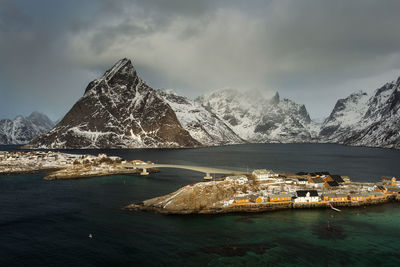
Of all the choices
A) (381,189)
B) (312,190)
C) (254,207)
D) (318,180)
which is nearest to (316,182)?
(318,180)

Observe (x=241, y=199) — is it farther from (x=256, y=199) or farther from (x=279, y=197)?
(x=279, y=197)

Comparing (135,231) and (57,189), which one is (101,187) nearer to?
(57,189)

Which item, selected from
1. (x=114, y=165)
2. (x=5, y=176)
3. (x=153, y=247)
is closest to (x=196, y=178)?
(x=114, y=165)

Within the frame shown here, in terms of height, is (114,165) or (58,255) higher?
(114,165)

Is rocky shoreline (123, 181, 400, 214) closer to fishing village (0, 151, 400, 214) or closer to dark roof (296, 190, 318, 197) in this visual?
fishing village (0, 151, 400, 214)

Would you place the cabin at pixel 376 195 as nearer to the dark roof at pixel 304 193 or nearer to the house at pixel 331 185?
the house at pixel 331 185

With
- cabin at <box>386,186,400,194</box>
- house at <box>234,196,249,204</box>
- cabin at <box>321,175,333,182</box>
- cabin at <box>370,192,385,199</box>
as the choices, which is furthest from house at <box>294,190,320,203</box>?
cabin at <box>386,186,400,194</box>

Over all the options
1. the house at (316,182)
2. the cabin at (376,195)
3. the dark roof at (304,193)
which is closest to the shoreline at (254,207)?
the cabin at (376,195)

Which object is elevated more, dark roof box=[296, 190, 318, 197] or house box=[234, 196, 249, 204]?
dark roof box=[296, 190, 318, 197]
